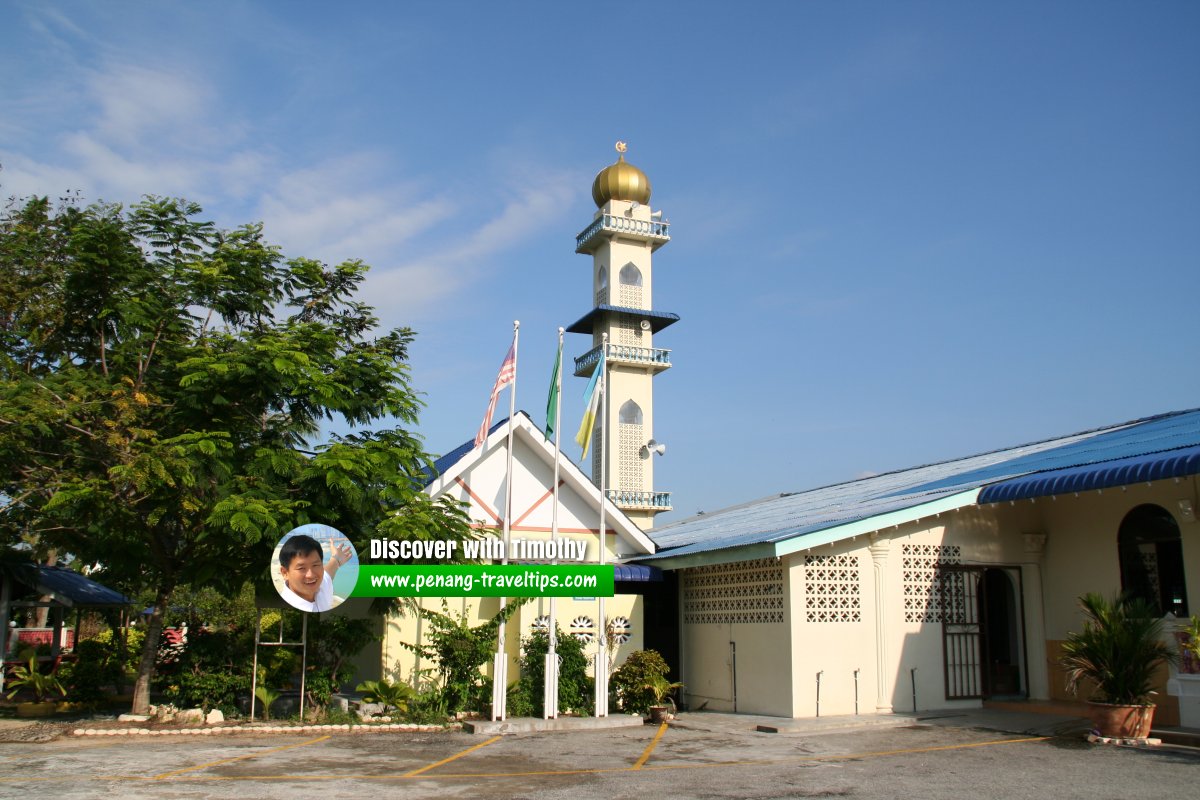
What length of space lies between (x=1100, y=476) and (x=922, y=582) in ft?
12.0

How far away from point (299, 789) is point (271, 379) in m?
7.36

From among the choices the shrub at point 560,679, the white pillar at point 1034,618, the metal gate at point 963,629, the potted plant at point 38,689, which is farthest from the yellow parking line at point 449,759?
the white pillar at point 1034,618

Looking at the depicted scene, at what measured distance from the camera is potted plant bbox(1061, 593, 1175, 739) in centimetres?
1274

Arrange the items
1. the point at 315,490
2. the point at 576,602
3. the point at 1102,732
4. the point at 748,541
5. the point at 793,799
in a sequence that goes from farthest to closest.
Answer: the point at 576,602 < the point at 748,541 < the point at 315,490 < the point at 1102,732 < the point at 793,799

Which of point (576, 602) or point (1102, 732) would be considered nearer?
point (1102, 732)

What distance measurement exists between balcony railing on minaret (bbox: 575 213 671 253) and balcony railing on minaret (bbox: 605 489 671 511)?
32.9 ft

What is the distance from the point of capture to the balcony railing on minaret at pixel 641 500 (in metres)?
36.6

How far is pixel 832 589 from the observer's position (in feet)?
52.6

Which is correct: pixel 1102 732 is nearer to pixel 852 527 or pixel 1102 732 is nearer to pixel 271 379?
pixel 852 527

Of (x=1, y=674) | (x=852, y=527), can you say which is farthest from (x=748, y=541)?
(x=1, y=674)

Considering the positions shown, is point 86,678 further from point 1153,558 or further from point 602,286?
point 602,286

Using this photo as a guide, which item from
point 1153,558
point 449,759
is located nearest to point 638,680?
point 449,759

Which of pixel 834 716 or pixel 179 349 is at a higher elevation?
pixel 179 349

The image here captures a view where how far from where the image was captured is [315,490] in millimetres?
15383
